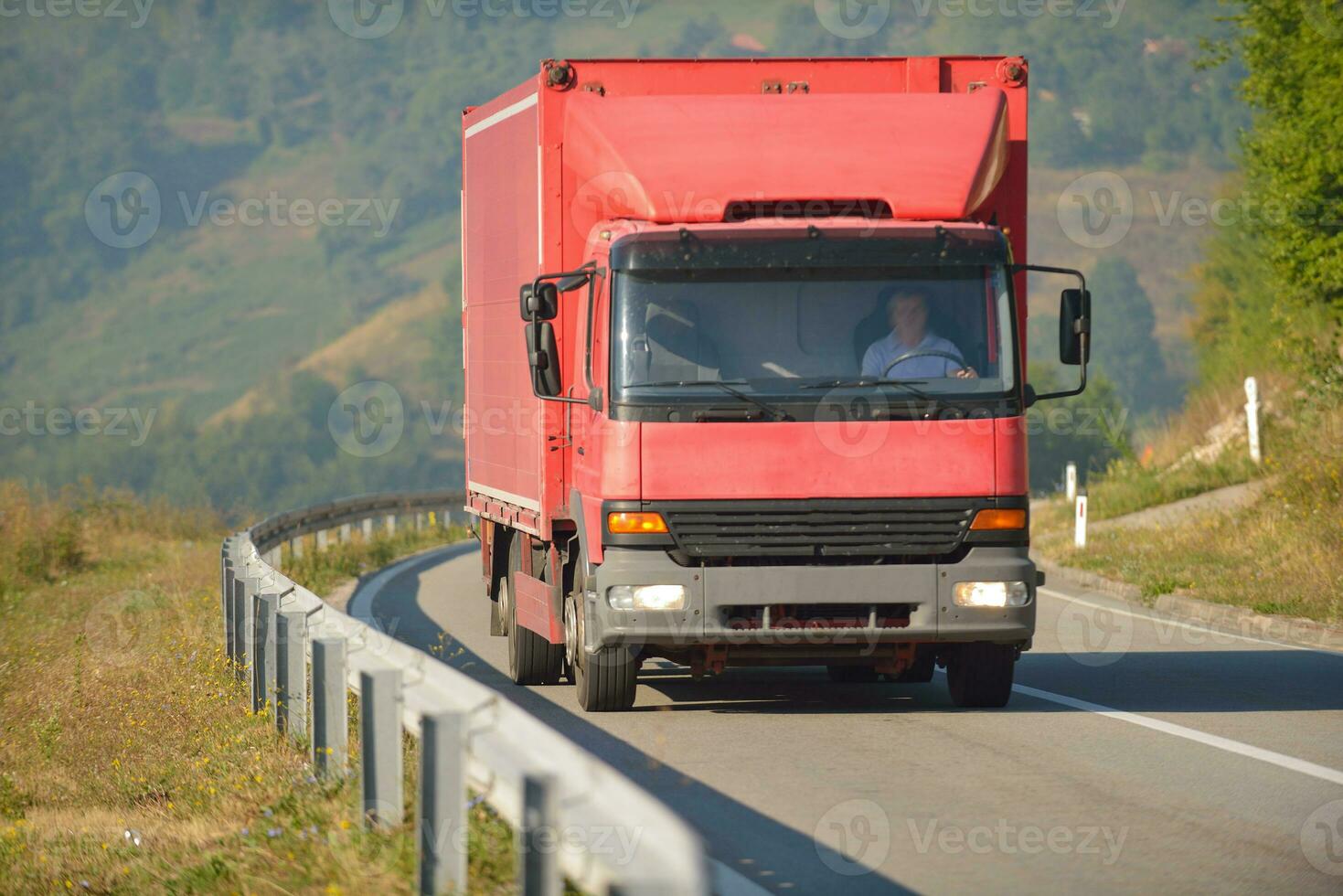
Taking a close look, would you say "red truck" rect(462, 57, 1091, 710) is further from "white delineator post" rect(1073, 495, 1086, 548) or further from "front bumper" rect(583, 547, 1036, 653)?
"white delineator post" rect(1073, 495, 1086, 548)

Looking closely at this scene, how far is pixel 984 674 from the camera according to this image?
37.4 ft

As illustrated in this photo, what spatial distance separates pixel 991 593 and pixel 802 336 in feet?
5.80

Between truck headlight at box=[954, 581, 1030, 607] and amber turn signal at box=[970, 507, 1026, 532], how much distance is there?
1.00ft

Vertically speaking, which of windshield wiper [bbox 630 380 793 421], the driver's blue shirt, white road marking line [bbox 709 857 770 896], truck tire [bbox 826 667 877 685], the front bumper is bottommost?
truck tire [bbox 826 667 877 685]

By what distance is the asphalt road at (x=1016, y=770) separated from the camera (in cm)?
716

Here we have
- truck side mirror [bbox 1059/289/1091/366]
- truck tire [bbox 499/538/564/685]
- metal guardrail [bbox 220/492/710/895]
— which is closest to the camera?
metal guardrail [bbox 220/492/710/895]

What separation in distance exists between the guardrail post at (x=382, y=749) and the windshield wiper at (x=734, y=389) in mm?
3679

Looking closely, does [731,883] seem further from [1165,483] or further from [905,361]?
[1165,483]

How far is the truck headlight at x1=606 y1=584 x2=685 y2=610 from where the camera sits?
10.2m

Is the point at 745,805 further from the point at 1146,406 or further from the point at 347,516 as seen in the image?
the point at 1146,406

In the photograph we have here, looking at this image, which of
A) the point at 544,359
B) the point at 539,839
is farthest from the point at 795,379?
the point at 539,839

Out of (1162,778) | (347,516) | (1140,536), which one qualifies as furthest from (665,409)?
(347,516)

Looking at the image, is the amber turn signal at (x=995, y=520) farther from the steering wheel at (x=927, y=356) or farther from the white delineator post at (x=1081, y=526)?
the white delineator post at (x=1081, y=526)

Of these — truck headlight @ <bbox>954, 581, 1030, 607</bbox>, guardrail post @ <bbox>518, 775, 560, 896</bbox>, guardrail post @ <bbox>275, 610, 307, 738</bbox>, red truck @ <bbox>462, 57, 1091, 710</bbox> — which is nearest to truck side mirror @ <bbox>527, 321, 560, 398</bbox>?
red truck @ <bbox>462, 57, 1091, 710</bbox>
